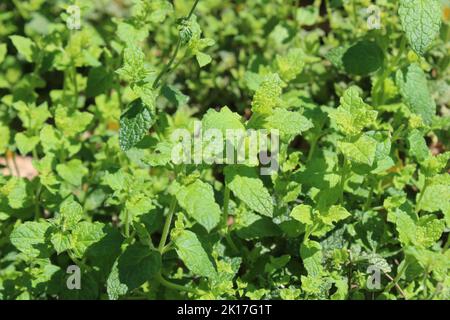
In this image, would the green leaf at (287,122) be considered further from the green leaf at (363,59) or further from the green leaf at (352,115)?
the green leaf at (363,59)

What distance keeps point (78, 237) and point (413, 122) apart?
1.11m

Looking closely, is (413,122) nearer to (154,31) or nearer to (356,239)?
(356,239)

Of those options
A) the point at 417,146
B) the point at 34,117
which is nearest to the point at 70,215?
the point at 34,117

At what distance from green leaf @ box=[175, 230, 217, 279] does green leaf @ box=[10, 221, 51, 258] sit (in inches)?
16.4

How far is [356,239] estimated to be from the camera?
7.21 feet

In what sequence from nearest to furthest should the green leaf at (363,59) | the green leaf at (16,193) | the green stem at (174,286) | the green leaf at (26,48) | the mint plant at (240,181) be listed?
1. the mint plant at (240,181)
2. the green stem at (174,286)
3. the green leaf at (16,193)
4. the green leaf at (363,59)
5. the green leaf at (26,48)

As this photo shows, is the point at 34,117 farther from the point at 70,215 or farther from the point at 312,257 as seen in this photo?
the point at 312,257

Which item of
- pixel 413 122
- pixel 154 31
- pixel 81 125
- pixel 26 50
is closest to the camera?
pixel 413 122

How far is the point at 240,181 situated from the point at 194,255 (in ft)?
0.82

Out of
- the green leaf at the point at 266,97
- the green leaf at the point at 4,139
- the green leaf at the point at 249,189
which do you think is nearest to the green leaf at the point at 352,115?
the green leaf at the point at 266,97

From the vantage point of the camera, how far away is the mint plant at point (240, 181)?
1894 mm

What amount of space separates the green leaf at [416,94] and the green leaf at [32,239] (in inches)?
49.3

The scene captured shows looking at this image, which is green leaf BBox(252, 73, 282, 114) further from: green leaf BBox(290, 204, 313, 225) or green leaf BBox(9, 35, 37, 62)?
green leaf BBox(9, 35, 37, 62)
